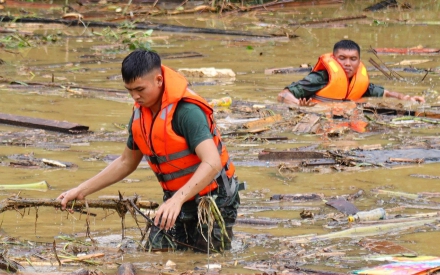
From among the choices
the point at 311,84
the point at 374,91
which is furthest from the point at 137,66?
the point at 374,91

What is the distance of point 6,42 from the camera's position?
54.5ft

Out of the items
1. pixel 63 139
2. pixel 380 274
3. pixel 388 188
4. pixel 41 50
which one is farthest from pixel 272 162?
pixel 41 50

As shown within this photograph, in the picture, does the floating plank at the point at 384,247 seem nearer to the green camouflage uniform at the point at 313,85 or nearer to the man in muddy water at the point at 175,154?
the man in muddy water at the point at 175,154

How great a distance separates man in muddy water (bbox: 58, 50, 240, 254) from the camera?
534 centimetres

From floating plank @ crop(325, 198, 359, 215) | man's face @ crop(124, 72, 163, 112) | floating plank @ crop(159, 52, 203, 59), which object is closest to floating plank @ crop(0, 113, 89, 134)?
floating plank @ crop(325, 198, 359, 215)

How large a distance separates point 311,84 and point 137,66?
21.5 ft

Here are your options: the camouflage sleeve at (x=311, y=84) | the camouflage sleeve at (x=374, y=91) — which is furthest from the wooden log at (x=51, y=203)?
the camouflage sleeve at (x=374, y=91)

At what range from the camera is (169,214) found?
5.18m

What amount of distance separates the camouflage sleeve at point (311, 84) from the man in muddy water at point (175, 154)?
5.79 m

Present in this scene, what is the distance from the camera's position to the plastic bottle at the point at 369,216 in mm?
6406

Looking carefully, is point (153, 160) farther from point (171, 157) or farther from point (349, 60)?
point (349, 60)

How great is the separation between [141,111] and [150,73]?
369 millimetres

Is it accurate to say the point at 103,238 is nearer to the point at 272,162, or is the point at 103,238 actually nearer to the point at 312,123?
the point at 272,162

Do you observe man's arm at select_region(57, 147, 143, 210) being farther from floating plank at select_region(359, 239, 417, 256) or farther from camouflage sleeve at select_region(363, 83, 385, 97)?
camouflage sleeve at select_region(363, 83, 385, 97)
